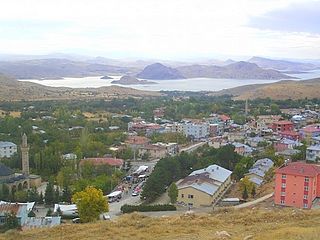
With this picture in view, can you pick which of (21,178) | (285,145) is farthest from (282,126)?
(21,178)

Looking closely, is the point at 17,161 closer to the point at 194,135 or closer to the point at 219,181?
the point at 219,181

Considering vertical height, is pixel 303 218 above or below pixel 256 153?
above

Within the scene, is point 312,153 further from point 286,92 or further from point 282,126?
point 286,92

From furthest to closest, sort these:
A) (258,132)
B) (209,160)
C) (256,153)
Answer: (258,132) → (256,153) → (209,160)

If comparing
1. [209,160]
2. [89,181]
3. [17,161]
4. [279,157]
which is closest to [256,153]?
[279,157]

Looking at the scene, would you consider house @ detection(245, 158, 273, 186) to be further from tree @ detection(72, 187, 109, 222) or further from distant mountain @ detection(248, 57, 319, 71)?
distant mountain @ detection(248, 57, 319, 71)

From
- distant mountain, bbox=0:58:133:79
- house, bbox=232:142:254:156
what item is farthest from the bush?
distant mountain, bbox=0:58:133:79

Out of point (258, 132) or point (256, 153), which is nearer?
point (256, 153)
